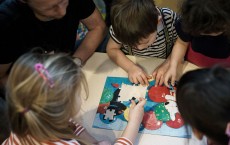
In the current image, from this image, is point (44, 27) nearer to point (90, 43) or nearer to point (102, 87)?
point (90, 43)

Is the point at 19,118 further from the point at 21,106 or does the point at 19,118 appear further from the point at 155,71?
the point at 155,71

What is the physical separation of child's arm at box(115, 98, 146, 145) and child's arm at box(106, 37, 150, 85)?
4.1 inches

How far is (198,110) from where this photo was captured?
665 mm

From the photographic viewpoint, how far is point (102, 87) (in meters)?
1.08

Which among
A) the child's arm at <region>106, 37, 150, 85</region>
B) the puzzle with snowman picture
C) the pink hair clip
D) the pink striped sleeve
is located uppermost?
the pink hair clip

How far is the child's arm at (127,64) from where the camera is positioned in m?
1.06

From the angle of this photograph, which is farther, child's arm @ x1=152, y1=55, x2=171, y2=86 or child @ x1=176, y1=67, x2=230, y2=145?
child's arm @ x1=152, y1=55, x2=171, y2=86

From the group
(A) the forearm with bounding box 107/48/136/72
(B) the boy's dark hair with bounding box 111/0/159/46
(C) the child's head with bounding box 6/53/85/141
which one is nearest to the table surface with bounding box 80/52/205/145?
(A) the forearm with bounding box 107/48/136/72

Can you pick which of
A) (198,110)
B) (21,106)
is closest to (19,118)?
(21,106)

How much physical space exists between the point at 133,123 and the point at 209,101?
13.3 inches

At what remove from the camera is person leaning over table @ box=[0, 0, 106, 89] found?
106 cm

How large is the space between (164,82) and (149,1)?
29 cm

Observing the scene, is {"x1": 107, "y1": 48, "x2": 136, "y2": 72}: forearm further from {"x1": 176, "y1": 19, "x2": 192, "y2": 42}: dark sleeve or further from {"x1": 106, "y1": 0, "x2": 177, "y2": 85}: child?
{"x1": 176, "y1": 19, "x2": 192, "y2": 42}: dark sleeve

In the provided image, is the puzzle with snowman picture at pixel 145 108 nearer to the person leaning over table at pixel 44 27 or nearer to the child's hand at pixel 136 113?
the child's hand at pixel 136 113
